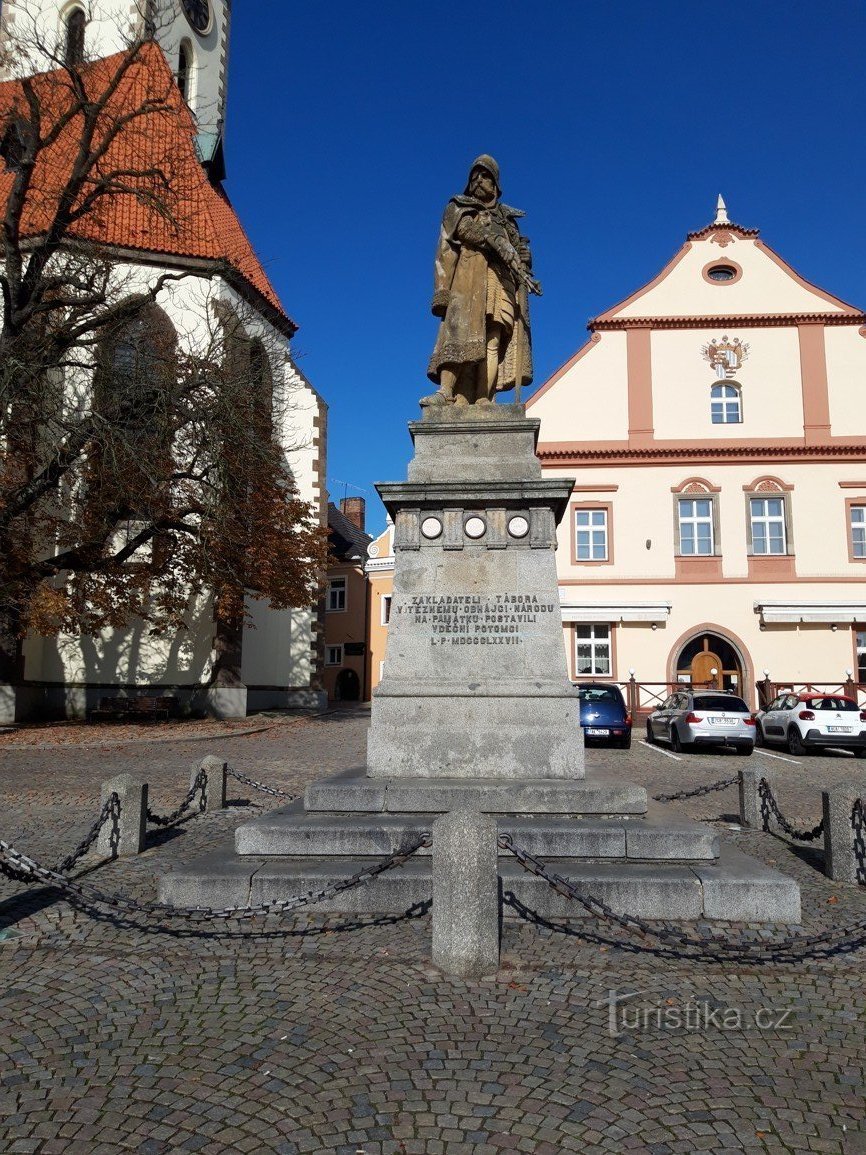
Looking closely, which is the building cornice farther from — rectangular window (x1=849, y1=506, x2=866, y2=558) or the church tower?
the church tower

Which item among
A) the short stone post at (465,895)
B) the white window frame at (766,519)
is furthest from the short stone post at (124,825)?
the white window frame at (766,519)

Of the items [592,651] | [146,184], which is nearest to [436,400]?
[146,184]

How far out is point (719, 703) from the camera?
18.3 m

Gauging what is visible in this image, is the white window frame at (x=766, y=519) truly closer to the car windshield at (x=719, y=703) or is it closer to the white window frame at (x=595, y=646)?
the white window frame at (x=595, y=646)

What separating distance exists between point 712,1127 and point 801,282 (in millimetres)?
29465

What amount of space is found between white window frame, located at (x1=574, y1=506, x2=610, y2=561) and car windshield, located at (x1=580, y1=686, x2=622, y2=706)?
8.08 meters

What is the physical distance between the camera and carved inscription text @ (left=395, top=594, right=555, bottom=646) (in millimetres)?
6879

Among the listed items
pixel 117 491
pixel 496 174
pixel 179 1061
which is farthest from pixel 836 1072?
pixel 117 491

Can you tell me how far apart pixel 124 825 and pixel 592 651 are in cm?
2084

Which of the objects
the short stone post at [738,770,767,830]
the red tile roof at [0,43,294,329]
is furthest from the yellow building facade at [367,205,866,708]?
the short stone post at [738,770,767,830]

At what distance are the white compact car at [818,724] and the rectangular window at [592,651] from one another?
291 inches

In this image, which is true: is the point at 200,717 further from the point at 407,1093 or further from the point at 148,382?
the point at 407,1093

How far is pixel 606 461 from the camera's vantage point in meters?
27.0

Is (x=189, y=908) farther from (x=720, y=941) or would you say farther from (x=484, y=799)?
(x=720, y=941)
